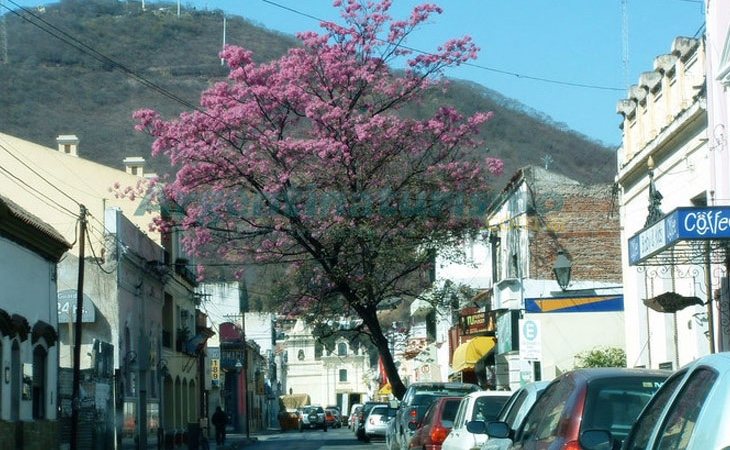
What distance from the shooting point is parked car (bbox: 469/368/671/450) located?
9352 mm

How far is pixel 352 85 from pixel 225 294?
4916cm

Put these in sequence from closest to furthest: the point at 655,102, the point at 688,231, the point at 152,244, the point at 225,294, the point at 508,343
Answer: the point at 688,231 < the point at 655,102 < the point at 508,343 < the point at 152,244 < the point at 225,294

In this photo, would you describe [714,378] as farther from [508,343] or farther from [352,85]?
[508,343]

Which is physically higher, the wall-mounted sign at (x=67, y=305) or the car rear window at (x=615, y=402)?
the wall-mounted sign at (x=67, y=305)

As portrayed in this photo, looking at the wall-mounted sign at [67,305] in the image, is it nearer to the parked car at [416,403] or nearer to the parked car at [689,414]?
the parked car at [416,403]

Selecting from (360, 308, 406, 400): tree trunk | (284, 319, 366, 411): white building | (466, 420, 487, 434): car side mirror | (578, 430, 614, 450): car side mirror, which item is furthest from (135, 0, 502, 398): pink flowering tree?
(284, 319, 366, 411): white building

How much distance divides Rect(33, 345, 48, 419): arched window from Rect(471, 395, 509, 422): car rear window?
1255 cm

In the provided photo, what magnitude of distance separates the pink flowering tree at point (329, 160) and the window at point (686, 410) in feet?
83.5

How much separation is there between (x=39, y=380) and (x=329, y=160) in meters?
9.33

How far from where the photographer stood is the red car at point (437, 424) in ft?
64.4

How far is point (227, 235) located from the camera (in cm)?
3406

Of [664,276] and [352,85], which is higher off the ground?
[352,85]

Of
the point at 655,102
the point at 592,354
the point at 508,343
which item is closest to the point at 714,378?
the point at 655,102

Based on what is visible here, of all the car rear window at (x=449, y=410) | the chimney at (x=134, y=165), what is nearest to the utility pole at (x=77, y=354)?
the car rear window at (x=449, y=410)
